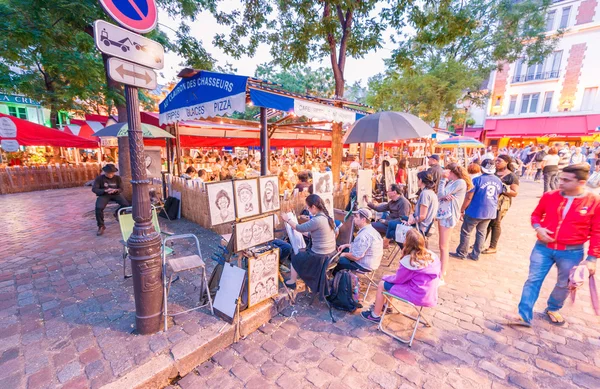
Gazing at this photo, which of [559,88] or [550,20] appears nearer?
[559,88]

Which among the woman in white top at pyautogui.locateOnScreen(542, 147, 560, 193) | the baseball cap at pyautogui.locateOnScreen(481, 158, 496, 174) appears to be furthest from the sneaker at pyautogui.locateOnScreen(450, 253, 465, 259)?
the woman in white top at pyautogui.locateOnScreen(542, 147, 560, 193)

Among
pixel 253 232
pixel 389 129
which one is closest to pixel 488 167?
pixel 389 129

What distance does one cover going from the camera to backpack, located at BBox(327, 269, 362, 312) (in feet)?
11.3

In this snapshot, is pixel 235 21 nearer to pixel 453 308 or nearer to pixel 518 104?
pixel 453 308

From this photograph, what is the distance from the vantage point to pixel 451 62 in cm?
1377

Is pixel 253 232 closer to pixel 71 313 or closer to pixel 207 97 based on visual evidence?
pixel 71 313

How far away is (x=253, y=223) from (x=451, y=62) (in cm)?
1579

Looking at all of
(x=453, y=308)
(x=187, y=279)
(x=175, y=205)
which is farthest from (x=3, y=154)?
(x=453, y=308)

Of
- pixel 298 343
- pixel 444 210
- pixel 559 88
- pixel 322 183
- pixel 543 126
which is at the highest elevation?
pixel 559 88

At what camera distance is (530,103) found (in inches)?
925

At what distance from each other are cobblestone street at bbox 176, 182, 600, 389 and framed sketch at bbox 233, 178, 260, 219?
4.94 feet

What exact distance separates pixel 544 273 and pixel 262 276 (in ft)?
11.6

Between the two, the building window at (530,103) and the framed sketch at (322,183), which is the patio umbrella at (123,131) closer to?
the framed sketch at (322,183)

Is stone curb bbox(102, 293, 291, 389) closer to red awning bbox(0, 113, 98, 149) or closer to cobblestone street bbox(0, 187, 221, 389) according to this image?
cobblestone street bbox(0, 187, 221, 389)
